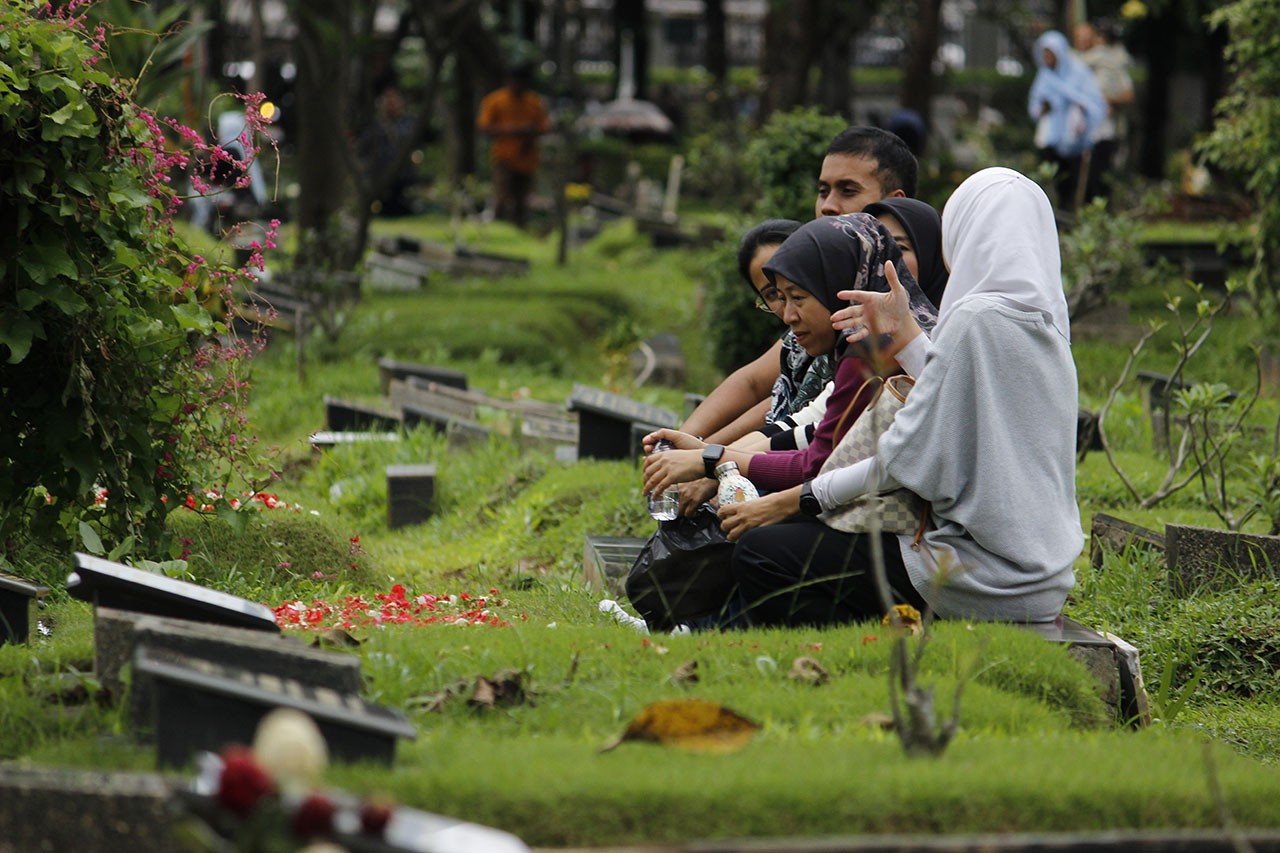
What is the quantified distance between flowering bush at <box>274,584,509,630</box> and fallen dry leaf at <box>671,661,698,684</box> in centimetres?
72

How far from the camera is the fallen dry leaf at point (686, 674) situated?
4.17m

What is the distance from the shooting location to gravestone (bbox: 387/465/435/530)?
8203 millimetres

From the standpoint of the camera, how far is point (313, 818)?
8.30 ft

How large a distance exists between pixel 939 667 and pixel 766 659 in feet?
1.37

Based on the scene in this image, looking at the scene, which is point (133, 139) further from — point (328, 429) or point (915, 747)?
point (328, 429)

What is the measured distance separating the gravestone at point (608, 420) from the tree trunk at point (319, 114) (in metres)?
7.03

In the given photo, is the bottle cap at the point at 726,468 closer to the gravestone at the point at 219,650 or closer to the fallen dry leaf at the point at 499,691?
the fallen dry leaf at the point at 499,691

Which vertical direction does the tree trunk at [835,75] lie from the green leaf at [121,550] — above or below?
above

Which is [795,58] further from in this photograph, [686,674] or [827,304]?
[686,674]

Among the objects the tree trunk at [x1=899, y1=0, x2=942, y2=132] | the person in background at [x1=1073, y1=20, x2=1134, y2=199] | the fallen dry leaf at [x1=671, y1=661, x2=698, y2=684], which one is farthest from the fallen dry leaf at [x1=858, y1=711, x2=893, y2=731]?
the tree trunk at [x1=899, y1=0, x2=942, y2=132]

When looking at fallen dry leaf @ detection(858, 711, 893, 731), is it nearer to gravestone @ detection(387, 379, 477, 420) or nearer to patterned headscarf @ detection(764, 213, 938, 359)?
patterned headscarf @ detection(764, 213, 938, 359)

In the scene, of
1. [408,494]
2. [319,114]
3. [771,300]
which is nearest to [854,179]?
[771,300]

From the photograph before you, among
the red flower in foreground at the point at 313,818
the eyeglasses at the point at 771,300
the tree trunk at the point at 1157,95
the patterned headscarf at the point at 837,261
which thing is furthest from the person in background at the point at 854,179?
the tree trunk at the point at 1157,95

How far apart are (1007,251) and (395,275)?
1373 cm
